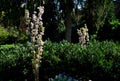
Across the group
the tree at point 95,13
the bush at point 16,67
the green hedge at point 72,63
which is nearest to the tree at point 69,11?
the tree at point 95,13

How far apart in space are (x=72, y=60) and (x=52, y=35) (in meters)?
22.9

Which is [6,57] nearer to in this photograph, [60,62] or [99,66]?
[60,62]

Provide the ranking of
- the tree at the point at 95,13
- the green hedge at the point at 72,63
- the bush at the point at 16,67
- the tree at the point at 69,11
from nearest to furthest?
the green hedge at the point at 72,63, the bush at the point at 16,67, the tree at the point at 69,11, the tree at the point at 95,13

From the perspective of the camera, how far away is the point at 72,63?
8211 millimetres

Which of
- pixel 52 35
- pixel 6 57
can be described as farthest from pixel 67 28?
pixel 6 57

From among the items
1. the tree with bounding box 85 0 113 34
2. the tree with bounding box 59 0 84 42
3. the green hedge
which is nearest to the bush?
the green hedge

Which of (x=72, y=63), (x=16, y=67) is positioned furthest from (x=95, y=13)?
(x=72, y=63)

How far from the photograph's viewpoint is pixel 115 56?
8.12 m

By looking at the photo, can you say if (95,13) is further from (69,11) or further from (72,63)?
(72,63)

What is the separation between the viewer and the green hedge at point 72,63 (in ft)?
26.2

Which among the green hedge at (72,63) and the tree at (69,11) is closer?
the green hedge at (72,63)

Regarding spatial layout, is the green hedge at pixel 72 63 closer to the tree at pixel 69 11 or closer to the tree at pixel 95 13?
the tree at pixel 69 11

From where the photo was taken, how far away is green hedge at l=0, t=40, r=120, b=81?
7973mm

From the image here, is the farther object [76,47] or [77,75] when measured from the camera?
[76,47]
